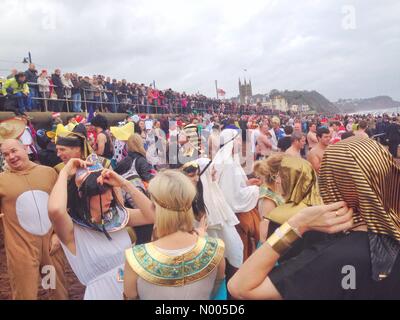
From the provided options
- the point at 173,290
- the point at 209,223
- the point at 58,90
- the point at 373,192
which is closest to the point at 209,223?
the point at 209,223

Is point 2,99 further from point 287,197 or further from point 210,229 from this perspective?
point 287,197

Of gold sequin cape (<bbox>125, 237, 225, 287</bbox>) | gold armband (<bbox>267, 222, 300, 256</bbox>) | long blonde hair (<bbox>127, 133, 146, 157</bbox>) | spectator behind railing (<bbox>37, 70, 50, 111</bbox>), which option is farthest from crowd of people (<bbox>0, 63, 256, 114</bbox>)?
gold armband (<bbox>267, 222, 300, 256</bbox>)

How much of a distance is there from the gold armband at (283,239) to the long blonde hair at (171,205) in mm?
601

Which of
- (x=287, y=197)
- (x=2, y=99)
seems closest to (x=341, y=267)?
(x=287, y=197)

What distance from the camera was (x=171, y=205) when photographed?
1896 mm

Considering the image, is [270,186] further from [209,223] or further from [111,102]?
[111,102]

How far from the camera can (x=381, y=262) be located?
1314 mm

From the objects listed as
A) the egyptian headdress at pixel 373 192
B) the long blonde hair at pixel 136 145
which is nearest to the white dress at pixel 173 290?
the egyptian headdress at pixel 373 192

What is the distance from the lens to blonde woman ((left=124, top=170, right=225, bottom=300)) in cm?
183

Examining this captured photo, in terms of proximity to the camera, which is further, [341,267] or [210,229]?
[210,229]
